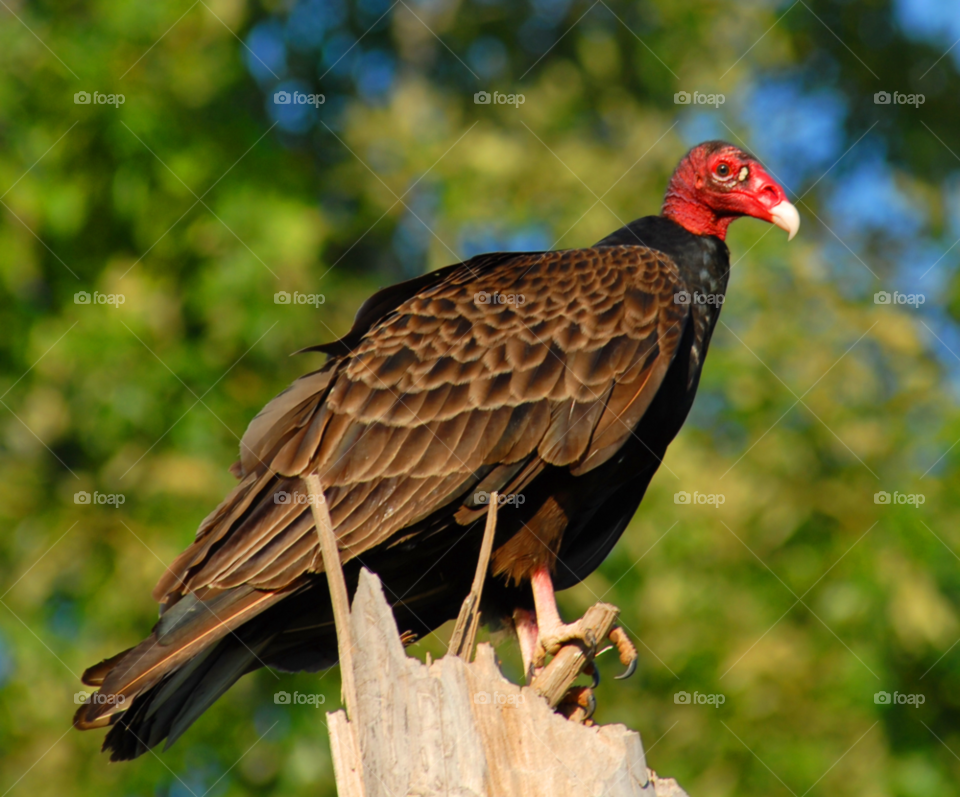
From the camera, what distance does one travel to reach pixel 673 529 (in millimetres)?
5910

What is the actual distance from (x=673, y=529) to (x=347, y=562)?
2901mm

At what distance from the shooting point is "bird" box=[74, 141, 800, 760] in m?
3.28

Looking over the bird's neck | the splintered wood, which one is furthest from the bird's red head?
the splintered wood

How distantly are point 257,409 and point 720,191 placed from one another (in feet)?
8.31

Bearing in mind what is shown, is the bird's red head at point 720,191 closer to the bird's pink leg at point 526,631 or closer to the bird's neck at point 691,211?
the bird's neck at point 691,211

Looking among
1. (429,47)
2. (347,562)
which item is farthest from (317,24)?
(347,562)

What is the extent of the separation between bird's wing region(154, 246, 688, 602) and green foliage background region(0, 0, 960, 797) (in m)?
1.79

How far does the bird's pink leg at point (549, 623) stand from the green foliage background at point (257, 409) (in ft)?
6.62

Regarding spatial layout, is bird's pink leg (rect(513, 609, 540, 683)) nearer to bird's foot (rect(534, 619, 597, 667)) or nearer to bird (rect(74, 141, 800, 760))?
bird (rect(74, 141, 800, 760))

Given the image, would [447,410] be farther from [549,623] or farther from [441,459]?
[549,623]

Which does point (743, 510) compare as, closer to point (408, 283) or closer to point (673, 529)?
point (673, 529)

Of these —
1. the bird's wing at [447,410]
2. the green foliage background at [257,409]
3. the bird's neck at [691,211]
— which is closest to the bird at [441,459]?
the bird's wing at [447,410]

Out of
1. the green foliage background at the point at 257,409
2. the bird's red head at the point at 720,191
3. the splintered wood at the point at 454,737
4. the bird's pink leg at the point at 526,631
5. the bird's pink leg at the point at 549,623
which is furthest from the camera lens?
the green foliage background at the point at 257,409

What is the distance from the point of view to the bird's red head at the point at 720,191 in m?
4.15
